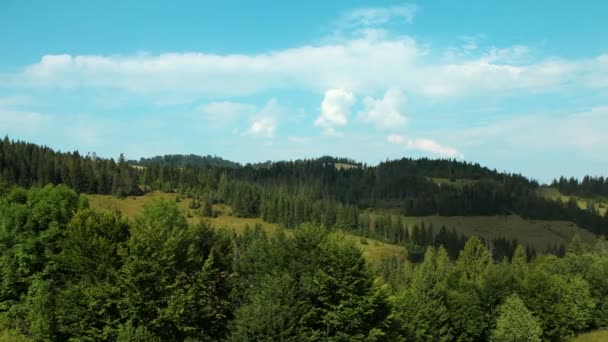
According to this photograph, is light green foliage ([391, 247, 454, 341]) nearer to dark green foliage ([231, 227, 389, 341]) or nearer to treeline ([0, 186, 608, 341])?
treeline ([0, 186, 608, 341])

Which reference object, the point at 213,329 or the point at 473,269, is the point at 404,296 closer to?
the point at 213,329

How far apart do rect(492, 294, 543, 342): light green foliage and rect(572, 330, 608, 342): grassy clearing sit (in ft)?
59.2

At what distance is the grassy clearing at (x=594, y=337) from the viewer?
87.9 meters

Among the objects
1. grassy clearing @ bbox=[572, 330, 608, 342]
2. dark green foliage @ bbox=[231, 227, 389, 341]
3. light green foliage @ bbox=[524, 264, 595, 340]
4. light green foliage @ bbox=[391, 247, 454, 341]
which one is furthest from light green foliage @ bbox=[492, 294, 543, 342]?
dark green foliage @ bbox=[231, 227, 389, 341]

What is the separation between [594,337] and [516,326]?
2629 cm

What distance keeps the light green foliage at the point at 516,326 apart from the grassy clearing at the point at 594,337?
18.0 m

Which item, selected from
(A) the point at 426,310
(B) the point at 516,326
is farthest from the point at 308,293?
(B) the point at 516,326

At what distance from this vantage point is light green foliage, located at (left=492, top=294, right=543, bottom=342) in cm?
7569

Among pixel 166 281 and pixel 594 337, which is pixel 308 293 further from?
pixel 594 337

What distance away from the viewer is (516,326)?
76.1 metres

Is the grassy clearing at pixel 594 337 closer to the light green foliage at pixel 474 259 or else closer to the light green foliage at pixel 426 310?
the light green foliage at pixel 426 310

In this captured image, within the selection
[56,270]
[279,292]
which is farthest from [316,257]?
[56,270]

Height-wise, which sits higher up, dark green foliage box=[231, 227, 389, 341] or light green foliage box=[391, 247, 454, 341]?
dark green foliage box=[231, 227, 389, 341]

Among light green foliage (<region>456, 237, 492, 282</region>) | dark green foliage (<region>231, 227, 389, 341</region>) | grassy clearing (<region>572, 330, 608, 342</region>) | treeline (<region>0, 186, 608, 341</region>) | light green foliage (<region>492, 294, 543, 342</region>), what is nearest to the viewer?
dark green foliage (<region>231, 227, 389, 341</region>)
